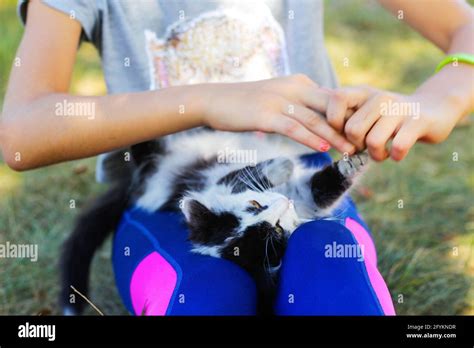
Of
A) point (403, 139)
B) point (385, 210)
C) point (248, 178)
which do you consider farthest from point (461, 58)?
point (385, 210)

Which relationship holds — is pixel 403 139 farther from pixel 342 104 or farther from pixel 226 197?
pixel 226 197

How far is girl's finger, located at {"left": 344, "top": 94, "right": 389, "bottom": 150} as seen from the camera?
975 millimetres

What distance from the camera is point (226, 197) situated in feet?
3.87

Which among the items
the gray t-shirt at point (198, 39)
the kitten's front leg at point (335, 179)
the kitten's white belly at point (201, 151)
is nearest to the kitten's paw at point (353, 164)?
the kitten's front leg at point (335, 179)

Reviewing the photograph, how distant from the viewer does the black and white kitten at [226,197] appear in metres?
1.11

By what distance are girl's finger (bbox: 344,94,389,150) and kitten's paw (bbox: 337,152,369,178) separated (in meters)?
0.08

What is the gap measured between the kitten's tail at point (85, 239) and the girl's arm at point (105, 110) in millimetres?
304

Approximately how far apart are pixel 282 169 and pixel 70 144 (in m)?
0.40

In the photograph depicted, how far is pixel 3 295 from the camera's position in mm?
1619

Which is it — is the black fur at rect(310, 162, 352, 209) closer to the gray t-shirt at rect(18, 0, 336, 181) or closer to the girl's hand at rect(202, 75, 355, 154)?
the girl's hand at rect(202, 75, 355, 154)

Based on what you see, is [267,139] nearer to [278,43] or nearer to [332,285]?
[278,43]

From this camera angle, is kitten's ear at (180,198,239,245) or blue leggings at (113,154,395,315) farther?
kitten's ear at (180,198,239,245)

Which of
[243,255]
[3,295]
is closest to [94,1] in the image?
[243,255]

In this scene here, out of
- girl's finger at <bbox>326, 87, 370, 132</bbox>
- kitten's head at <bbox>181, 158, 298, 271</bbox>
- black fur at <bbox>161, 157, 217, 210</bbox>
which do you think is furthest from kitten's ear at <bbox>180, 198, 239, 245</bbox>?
girl's finger at <bbox>326, 87, 370, 132</bbox>
